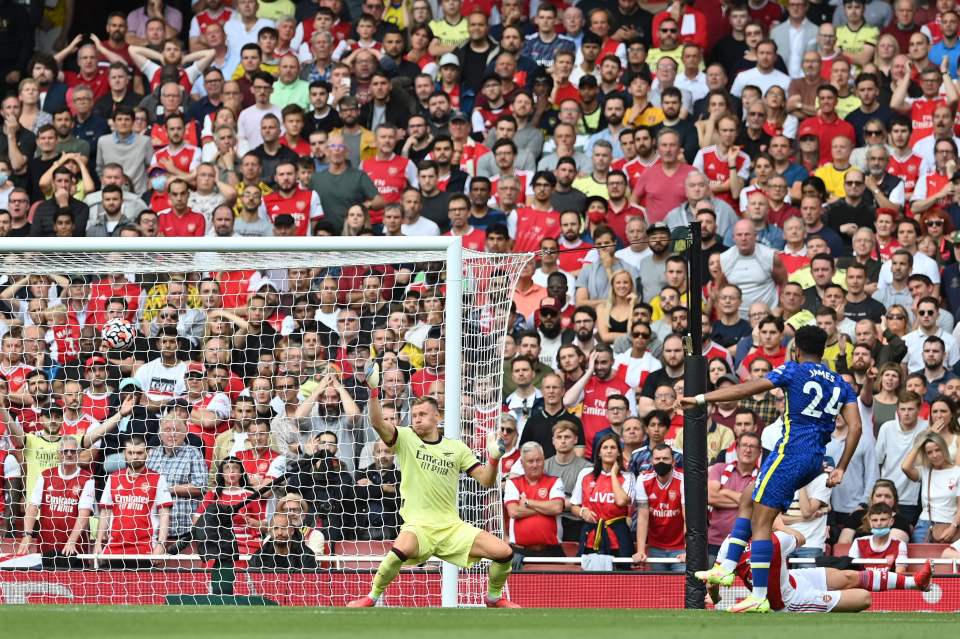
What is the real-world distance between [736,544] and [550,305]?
535cm

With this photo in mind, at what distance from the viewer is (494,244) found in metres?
16.2

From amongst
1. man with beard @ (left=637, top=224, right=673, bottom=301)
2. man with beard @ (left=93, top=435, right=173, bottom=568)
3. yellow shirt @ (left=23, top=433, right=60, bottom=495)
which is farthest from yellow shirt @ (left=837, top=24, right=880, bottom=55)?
yellow shirt @ (left=23, top=433, right=60, bottom=495)

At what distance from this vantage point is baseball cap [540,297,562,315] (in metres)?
15.4

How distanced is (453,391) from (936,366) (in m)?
4.87

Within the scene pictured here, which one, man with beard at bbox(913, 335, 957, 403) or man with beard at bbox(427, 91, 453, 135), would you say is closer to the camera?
man with beard at bbox(913, 335, 957, 403)

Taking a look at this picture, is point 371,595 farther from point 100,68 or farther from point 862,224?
point 100,68

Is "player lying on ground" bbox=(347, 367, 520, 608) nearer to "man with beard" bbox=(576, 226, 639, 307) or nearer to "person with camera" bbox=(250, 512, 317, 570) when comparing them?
"person with camera" bbox=(250, 512, 317, 570)

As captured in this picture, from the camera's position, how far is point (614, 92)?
17484 mm

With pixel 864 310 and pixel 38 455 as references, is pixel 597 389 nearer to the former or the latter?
pixel 864 310

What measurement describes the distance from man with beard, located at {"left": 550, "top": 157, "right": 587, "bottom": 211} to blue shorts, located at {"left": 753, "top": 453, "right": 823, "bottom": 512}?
20.8 feet

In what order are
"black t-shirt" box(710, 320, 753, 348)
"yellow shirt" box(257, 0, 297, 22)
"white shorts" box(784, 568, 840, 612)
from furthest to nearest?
"yellow shirt" box(257, 0, 297, 22), "black t-shirt" box(710, 320, 753, 348), "white shorts" box(784, 568, 840, 612)

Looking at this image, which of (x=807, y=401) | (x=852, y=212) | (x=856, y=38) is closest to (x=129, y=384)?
(x=807, y=401)

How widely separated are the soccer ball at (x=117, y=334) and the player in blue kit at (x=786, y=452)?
18.5ft

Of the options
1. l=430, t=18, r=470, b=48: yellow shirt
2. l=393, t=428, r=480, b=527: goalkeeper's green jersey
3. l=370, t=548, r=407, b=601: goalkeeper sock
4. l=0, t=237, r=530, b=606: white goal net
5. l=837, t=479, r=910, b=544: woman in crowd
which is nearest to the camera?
l=370, t=548, r=407, b=601: goalkeeper sock
